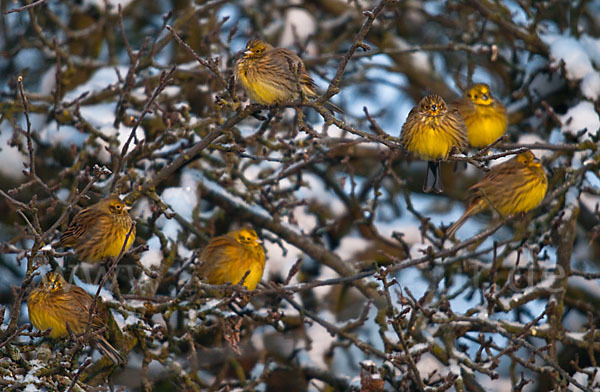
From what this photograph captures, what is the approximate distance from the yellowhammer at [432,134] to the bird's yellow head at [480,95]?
1226mm

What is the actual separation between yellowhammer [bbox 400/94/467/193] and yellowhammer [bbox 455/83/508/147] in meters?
1.14

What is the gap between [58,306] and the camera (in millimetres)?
4969

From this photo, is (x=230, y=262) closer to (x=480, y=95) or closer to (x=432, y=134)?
(x=432, y=134)

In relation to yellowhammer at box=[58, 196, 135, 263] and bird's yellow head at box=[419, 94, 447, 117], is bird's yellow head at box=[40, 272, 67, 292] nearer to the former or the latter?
yellowhammer at box=[58, 196, 135, 263]

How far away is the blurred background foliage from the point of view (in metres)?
4.96

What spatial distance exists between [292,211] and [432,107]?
7.56 ft

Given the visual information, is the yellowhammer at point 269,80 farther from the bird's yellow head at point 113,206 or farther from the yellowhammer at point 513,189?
the yellowhammer at point 513,189

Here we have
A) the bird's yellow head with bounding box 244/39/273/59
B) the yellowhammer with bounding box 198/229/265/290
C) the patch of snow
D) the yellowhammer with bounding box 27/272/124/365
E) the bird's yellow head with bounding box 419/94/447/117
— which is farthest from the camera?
the patch of snow

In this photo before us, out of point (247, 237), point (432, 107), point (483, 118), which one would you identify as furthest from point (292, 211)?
point (432, 107)

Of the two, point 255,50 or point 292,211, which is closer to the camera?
point 255,50

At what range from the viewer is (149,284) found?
17.6 feet

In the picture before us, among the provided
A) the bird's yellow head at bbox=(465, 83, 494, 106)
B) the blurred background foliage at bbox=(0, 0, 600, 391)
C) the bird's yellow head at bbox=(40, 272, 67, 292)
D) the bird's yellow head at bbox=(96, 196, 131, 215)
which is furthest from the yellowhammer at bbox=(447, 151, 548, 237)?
the bird's yellow head at bbox=(40, 272, 67, 292)

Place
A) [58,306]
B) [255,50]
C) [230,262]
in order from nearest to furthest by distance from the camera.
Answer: [58,306] < [255,50] < [230,262]

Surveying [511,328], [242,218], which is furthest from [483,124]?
[242,218]
